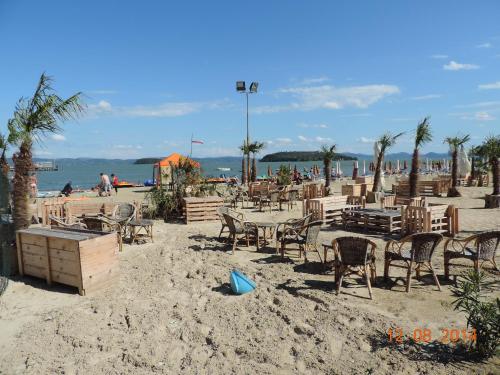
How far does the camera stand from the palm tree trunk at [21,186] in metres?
6.50

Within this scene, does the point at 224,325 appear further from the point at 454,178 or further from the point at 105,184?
the point at 105,184

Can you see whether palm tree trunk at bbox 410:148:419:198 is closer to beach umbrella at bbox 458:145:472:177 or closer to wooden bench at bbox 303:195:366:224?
wooden bench at bbox 303:195:366:224

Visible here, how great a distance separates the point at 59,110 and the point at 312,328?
5.66 m

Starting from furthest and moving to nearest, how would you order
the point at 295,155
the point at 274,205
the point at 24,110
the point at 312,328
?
the point at 295,155 → the point at 274,205 → the point at 24,110 → the point at 312,328

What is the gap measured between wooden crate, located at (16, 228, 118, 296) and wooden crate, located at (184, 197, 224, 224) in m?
5.27

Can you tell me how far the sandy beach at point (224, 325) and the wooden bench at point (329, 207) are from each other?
14.3 feet

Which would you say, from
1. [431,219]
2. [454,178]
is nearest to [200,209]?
[431,219]

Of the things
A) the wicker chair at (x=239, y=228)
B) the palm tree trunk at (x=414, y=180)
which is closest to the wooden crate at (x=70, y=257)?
the wicker chair at (x=239, y=228)

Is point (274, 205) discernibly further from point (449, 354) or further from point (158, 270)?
point (449, 354)

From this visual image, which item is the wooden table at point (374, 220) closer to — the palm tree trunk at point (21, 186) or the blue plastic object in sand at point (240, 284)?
the blue plastic object in sand at point (240, 284)

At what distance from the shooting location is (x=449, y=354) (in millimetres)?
3711

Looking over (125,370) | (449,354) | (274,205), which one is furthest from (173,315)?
(274,205)

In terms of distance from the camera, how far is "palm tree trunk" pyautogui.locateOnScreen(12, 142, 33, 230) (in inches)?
256

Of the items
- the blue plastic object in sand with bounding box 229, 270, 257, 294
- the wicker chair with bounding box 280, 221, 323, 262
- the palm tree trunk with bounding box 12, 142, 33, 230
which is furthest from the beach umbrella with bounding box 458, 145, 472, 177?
the palm tree trunk with bounding box 12, 142, 33, 230
